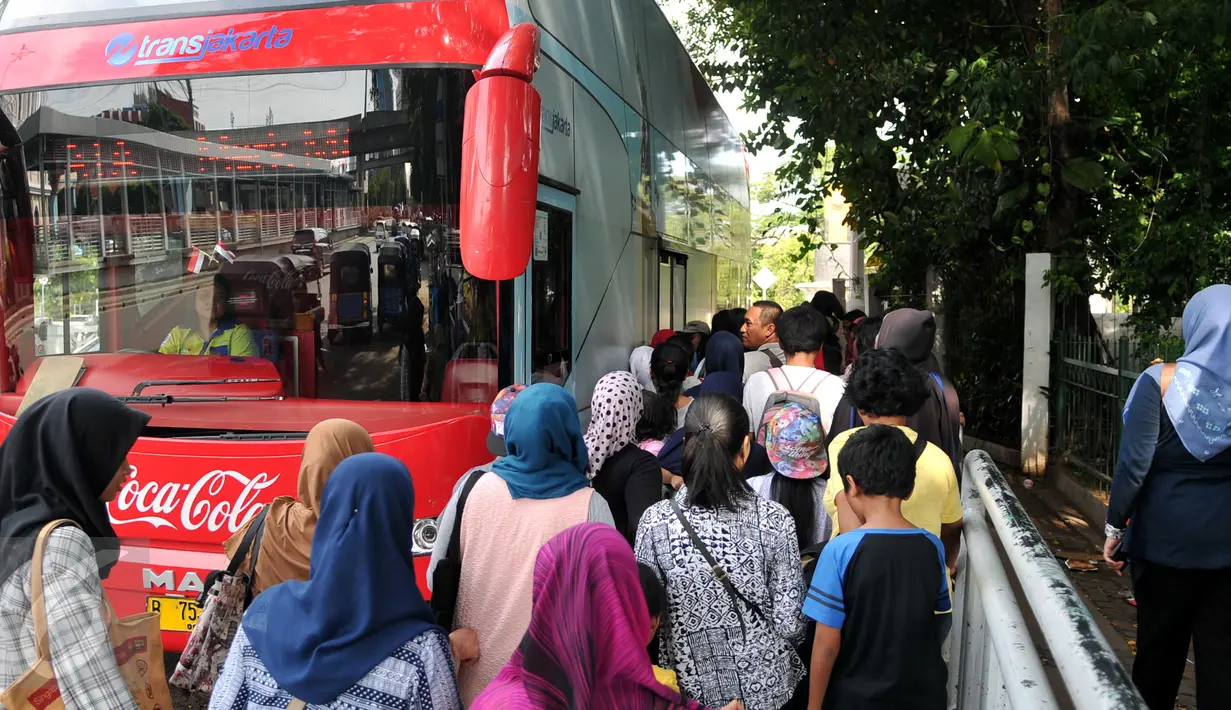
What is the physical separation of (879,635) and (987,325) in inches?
404

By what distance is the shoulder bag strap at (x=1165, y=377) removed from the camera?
11.7ft

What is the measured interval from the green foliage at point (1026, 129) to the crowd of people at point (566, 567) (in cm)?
490

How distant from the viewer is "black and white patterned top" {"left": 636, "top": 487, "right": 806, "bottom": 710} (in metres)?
2.69

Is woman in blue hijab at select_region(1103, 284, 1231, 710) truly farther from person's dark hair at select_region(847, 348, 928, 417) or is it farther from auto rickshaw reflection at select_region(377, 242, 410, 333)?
auto rickshaw reflection at select_region(377, 242, 410, 333)

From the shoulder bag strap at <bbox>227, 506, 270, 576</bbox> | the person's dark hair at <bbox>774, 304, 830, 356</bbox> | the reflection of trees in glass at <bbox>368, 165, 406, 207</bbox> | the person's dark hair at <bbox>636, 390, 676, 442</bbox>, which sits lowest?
the shoulder bag strap at <bbox>227, 506, 270, 576</bbox>

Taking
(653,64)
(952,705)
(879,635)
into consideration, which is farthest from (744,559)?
(653,64)

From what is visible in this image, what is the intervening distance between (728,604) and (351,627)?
102 cm

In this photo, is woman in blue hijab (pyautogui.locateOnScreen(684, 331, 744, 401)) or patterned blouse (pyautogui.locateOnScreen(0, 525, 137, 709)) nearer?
patterned blouse (pyautogui.locateOnScreen(0, 525, 137, 709))

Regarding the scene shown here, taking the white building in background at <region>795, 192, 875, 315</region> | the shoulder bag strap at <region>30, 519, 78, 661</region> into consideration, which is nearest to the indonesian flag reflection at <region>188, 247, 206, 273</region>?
the shoulder bag strap at <region>30, 519, 78, 661</region>

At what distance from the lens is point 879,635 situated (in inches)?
104

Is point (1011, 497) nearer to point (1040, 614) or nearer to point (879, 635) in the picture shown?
point (879, 635)

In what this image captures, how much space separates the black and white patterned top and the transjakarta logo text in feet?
9.07

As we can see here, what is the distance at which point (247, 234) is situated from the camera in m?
4.21

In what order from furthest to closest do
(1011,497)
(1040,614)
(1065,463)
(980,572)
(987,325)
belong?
(987,325)
(1065,463)
(1011,497)
(980,572)
(1040,614)
